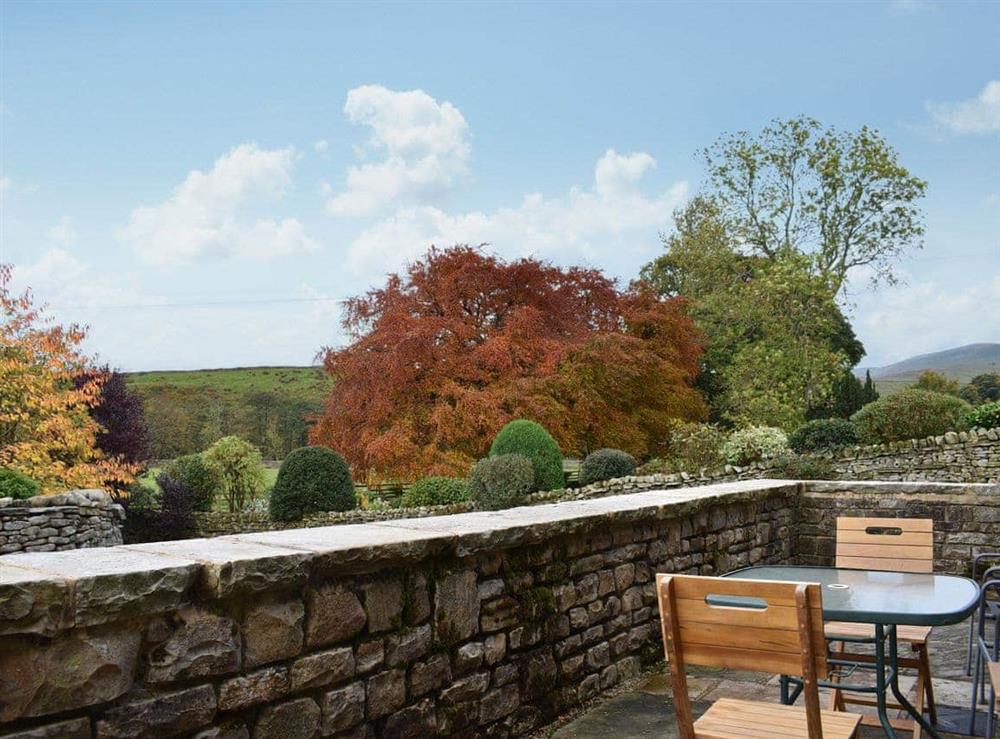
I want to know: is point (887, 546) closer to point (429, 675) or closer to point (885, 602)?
point (885, 602)

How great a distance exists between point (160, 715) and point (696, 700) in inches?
108

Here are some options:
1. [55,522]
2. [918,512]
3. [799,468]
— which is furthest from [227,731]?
[799,468]

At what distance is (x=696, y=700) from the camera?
13.8 feet

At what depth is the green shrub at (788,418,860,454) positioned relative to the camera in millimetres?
16344

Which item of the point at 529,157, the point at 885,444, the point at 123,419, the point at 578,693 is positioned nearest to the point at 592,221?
the point at 529,157

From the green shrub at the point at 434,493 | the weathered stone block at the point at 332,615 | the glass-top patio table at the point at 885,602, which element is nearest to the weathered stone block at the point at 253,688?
the weathered stone block at the point at 332,615

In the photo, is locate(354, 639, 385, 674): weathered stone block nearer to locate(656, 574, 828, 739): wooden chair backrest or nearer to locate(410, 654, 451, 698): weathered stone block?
locate(410, 654, 451, 698): weathered stone block

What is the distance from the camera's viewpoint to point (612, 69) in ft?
47.9

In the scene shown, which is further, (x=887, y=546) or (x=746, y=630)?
(x=887, y=546)

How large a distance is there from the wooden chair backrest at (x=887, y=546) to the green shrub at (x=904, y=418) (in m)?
12.7

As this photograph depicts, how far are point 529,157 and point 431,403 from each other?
4.96m

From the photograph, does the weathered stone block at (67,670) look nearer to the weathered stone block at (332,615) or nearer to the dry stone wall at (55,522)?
the weathered stone block at (332,615)

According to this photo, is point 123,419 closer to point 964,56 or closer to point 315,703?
point 315,703

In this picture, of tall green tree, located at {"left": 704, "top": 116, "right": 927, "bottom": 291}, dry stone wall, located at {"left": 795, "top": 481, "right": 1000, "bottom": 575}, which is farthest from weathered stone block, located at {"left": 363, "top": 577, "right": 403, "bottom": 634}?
tall green tree, located at {"left": 704, "top": 116, "right": 927, "bottom": 291}
